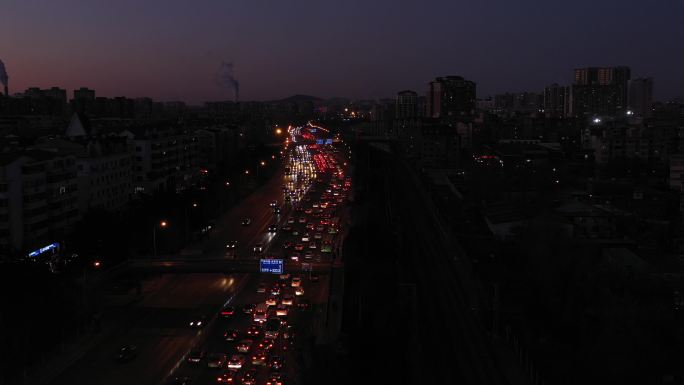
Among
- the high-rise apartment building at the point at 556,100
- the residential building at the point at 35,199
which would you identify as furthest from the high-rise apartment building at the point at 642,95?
the residential building at the point at 35,199

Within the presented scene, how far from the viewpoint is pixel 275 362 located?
4.69 metres

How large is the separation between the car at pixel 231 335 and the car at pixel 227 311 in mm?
389

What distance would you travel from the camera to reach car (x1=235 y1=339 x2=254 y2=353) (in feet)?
16.1

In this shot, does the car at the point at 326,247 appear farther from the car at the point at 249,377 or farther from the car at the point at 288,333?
the car at the point at 249,377

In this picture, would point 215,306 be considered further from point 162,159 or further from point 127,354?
point 162,159

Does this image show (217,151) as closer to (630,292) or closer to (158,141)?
(158,141)

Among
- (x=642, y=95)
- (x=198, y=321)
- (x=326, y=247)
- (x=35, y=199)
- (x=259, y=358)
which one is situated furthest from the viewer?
(x=642, y=95)

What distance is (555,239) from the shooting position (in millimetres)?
7324

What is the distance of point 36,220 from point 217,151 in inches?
411

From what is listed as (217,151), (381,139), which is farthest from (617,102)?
(217,151)

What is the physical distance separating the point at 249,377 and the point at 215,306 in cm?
175

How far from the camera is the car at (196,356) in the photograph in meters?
4.73

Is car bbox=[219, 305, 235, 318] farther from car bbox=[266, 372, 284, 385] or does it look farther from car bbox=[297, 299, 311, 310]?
car bbox=[266, 372, 284, 385]

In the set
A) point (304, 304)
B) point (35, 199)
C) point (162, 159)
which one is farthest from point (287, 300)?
point (162, 159)
